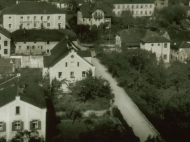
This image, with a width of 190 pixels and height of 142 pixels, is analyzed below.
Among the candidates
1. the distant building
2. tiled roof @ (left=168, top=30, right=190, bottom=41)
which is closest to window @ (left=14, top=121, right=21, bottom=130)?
tiled roof @ (left=168, top=30, right=190, bottom=41)

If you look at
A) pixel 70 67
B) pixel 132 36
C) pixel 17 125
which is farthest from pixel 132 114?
pixel 132 36

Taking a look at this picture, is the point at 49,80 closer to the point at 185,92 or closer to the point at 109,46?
the point at 185,92

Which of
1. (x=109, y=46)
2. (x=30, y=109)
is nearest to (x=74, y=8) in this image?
(x=109, y=46)

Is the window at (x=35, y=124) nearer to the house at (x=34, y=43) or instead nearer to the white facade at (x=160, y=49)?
A: the house at (x=34, y=43)

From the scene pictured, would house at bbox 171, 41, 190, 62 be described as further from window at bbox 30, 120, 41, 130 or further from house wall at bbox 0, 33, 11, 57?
window at bbox 30, 120, 41, 130

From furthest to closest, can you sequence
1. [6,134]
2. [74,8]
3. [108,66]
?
[74,8], [108,66], [6,134]
